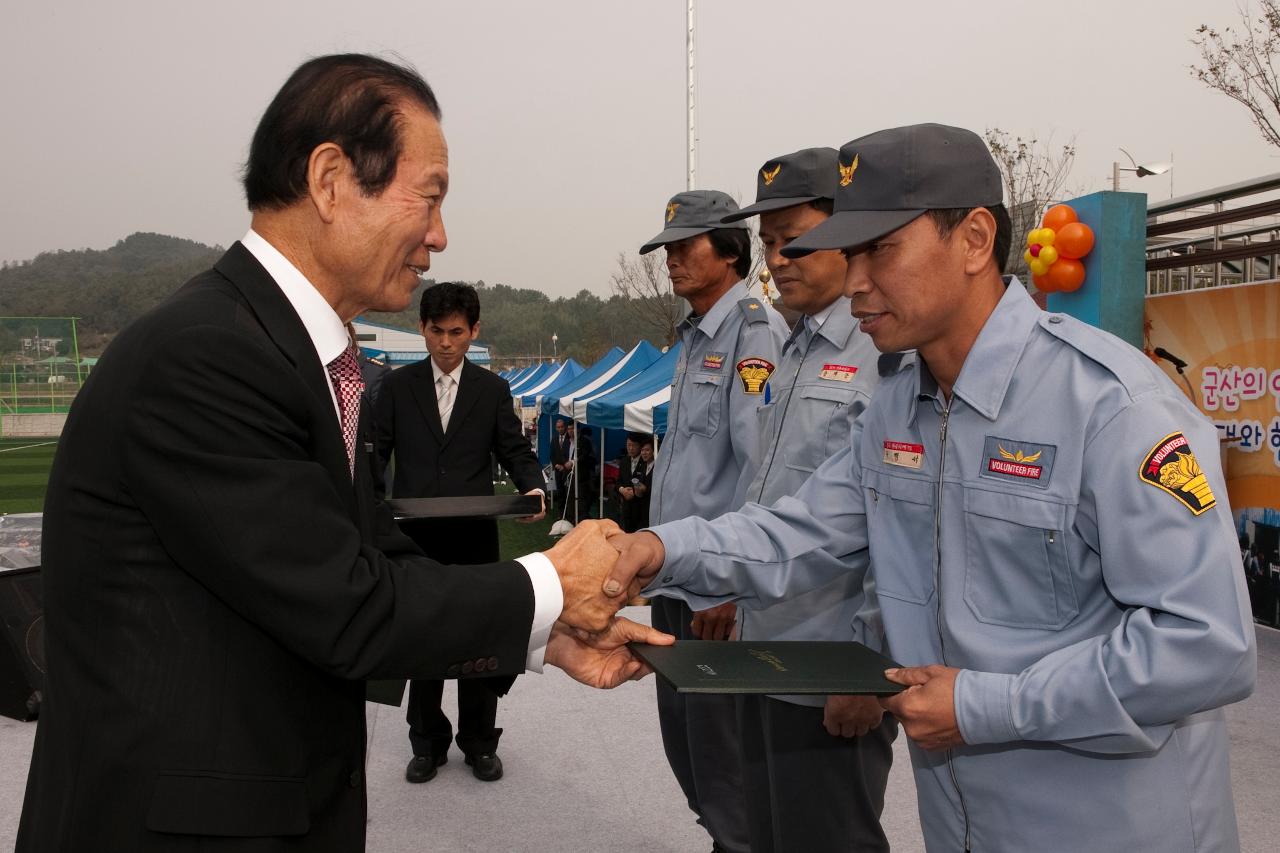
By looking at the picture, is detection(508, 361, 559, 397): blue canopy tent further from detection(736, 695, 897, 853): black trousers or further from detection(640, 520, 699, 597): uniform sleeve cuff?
detection(640, 520, 699, 597): uniform sleeve cuff

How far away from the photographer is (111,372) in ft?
4.49

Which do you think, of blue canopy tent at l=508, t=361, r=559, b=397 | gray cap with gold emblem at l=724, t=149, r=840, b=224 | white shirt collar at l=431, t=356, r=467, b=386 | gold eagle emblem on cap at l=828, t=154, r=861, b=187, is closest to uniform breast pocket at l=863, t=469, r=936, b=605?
gold eagle emblem on cap at l=828, t=154, r=861, b=187

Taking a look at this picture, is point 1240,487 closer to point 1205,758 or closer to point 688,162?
point 1205,758

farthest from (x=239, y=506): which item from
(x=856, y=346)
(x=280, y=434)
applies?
(x=856, y=346)

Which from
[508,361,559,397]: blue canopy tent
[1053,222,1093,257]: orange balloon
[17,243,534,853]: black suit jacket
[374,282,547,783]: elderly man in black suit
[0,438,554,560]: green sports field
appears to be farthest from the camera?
[508,361,559,397]: blue canopy tent

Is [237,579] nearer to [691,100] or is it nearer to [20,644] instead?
[20,644]

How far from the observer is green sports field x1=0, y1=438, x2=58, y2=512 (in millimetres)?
15430

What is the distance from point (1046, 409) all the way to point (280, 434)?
3.86ft

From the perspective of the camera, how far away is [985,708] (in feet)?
4.97

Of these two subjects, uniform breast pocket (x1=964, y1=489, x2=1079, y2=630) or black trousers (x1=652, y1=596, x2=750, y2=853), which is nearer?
uniform breast pocket (x1=964, y1=489, x2=1079, y2=630)

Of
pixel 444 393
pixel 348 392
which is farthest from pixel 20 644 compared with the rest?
pixel 348 392

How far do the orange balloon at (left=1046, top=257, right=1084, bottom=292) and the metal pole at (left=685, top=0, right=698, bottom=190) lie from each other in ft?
19.2

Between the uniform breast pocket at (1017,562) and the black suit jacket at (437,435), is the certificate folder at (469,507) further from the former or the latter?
the uniform breast pocket at (1017,562)

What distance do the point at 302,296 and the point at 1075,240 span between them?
6989 mm
